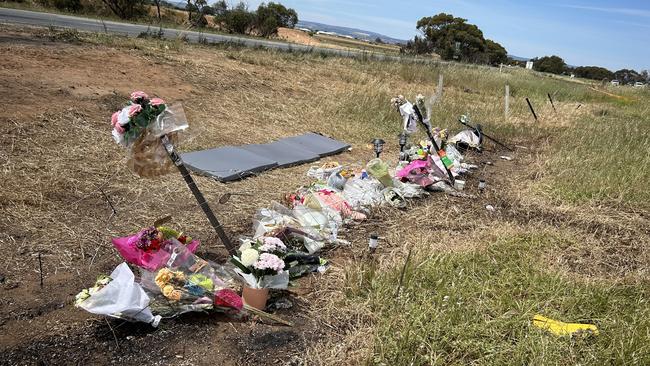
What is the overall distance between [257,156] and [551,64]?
199 feet

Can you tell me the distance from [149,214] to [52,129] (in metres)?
2.06

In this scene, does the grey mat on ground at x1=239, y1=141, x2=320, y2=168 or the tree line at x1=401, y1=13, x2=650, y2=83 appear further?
the tree line at x1=401, y1=13, x2=650, y2=83

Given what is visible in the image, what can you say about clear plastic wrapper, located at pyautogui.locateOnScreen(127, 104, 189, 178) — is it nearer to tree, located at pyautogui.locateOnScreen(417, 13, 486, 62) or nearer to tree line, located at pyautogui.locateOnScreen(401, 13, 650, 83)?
tree line, located at pyautogui.locateOnScreen(401, 13, 650, 83)

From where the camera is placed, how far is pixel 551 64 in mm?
57500

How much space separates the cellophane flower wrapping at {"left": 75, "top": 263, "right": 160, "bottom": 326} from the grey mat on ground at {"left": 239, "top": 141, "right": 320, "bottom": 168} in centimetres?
321

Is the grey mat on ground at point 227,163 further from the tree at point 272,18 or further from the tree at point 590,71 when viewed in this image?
the tree at point 590,71

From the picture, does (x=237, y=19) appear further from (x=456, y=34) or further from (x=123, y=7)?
(x=456, y=34)

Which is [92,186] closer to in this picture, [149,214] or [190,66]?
[149,214]

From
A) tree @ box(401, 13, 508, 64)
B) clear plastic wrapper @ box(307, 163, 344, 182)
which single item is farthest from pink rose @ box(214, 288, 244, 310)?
tree @ box(401, 13, 508, 64)

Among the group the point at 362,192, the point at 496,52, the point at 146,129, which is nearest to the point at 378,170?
the point at 362,192

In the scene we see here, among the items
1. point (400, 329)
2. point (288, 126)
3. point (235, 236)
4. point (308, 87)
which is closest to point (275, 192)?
point (235, 236)

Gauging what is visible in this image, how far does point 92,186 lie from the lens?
4160mm

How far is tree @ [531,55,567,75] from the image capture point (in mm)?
55219

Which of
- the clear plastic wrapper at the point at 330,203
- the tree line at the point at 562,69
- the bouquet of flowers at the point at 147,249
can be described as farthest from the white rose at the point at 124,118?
the tree line at the point at 562,69
